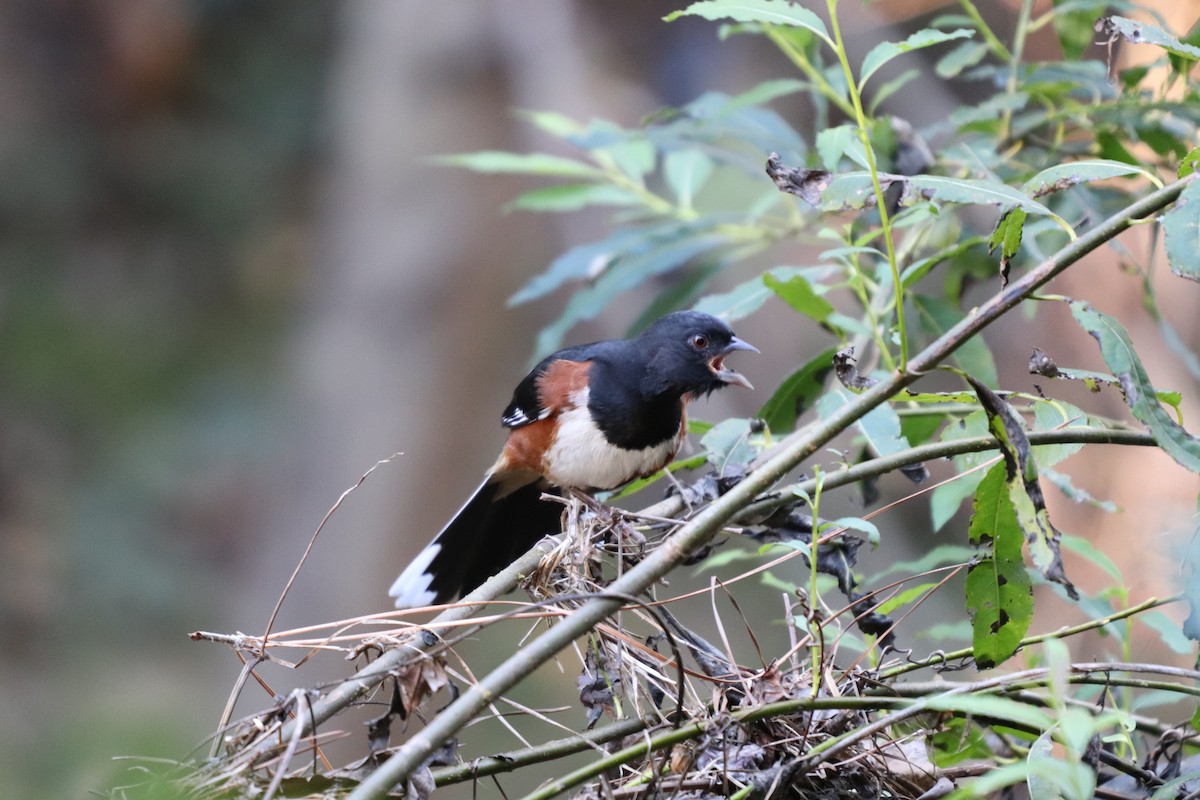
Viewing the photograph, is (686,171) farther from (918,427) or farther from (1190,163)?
(1190,163)

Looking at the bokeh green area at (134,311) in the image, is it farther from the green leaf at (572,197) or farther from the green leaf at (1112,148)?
the green leaf at (1112,148)

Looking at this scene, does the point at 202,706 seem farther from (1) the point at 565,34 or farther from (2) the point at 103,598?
(1) the point at 565,34

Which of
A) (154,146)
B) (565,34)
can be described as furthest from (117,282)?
(565,34)

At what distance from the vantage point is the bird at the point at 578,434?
112 inches

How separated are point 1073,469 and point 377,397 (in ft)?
11.3

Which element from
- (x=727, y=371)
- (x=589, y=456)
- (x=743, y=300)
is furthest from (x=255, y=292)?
(x=743, y=300)

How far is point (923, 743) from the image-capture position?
5.15 feet

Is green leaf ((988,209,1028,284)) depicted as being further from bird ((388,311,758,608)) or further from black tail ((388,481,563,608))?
black tail ((388,481,563,608))

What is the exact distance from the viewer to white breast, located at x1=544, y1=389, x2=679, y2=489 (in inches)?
111

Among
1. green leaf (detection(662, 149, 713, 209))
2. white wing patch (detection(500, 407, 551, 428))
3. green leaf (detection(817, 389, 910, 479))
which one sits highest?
green leaf (detection(662, 149, 713, 209))

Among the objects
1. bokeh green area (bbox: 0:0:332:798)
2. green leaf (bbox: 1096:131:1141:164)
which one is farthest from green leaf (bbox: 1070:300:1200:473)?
bokeh green area (bbox: 0:0:332:798)

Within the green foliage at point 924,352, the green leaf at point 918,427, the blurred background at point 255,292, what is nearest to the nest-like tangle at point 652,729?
the green foliage at point 924,352

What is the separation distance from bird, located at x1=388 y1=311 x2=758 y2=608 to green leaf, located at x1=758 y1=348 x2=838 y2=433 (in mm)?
353

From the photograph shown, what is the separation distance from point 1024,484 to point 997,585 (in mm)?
233
